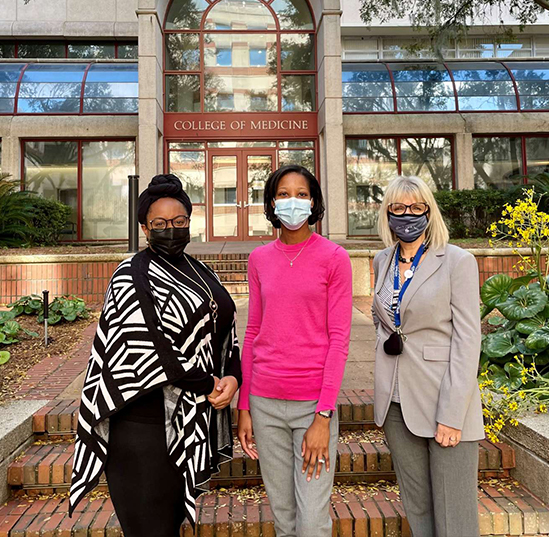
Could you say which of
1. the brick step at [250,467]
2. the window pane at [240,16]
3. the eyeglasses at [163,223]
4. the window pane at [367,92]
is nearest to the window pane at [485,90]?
the window pane at [367,92]

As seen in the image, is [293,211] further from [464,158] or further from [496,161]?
[496,161]

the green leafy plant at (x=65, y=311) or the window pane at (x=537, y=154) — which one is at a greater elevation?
the window pane at (x=537, y=154)

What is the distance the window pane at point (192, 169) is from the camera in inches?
598

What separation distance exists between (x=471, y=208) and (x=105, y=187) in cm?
1098

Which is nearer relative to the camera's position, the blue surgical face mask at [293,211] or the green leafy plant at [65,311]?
the blue surgical face mask at [293,211]

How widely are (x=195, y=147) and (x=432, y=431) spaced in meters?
14.2

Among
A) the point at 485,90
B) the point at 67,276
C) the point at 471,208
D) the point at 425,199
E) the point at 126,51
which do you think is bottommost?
the point at 67,276

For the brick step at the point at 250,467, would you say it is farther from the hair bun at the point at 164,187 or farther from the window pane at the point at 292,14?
the window pane at the point at 292,14

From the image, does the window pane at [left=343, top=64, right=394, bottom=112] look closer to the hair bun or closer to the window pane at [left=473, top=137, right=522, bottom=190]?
the window pane at [left=473, top=137, right=522, bottom=190]

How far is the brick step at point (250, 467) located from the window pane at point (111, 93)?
1393 centimetres

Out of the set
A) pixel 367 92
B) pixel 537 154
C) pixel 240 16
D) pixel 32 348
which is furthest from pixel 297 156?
pixel 32 348

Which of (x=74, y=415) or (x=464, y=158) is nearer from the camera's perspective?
(x=74, y=415)

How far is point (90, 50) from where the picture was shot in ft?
65.9

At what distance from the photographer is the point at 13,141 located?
15.0 meters
